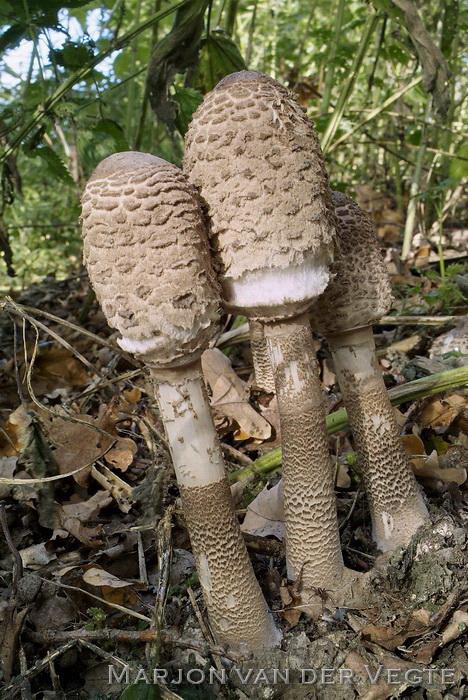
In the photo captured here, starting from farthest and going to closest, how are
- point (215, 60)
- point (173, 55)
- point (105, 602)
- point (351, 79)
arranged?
1. point (351, 79)
2. point (215, 60)
3. point (173, 55)
4. point (105, 602)

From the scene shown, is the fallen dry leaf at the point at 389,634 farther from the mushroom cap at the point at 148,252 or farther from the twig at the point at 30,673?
the mushroom cap at the point at 148,252

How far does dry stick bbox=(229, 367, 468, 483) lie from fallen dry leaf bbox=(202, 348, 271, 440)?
545 millimetres

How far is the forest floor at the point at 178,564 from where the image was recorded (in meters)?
2.16

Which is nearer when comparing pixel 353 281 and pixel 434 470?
pixel 353 281

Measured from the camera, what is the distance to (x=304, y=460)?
7.43 feet

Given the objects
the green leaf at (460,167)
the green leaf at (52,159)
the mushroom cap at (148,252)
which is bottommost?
the green leaf at (460,167)

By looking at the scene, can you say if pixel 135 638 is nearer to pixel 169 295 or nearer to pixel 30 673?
pixel 30 673

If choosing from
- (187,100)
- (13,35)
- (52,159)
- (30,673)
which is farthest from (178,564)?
(13,35)

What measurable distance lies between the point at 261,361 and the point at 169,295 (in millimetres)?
2086

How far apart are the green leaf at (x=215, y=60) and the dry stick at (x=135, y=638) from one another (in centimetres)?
356

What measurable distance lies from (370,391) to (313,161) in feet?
3.64

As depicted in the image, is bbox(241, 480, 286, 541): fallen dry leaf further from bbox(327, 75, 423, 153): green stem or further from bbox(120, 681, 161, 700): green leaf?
bbox(327, 75, 423, 153): green stem

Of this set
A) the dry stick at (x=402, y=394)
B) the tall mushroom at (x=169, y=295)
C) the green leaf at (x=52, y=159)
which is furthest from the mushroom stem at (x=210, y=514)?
the green leaf at (x=52, y=159)

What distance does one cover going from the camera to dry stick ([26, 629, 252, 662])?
2.14m
